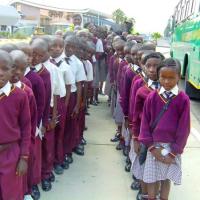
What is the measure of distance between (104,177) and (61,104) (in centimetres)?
97

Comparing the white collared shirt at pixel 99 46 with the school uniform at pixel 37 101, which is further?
the white collared shirt at pixel 99 46

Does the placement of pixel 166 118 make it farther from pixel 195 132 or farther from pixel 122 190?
pixel 195 132

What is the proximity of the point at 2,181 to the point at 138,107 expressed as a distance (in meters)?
1.38

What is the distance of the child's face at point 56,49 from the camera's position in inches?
169

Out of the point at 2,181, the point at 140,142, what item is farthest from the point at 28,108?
the point at 140,142

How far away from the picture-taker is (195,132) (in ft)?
22.1

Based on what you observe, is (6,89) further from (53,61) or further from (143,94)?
(53,61)

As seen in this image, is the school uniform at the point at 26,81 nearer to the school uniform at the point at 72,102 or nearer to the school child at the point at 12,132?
the school child at the point at 12,132

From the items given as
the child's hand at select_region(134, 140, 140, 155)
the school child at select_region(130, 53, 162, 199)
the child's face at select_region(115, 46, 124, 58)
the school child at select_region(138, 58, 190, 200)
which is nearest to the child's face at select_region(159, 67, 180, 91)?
the school child at select_region(138, 58, 190, 200)

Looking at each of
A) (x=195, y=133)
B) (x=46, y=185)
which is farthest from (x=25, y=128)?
(x=195, y=133)

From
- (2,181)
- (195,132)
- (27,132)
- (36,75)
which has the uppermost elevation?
(36,75)

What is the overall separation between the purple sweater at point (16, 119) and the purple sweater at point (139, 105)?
1074mm

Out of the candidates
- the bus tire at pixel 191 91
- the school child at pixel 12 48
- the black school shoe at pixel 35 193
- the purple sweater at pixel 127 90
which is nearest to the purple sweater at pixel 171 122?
the school child at pixel 12 48

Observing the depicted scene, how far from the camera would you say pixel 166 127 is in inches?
128
